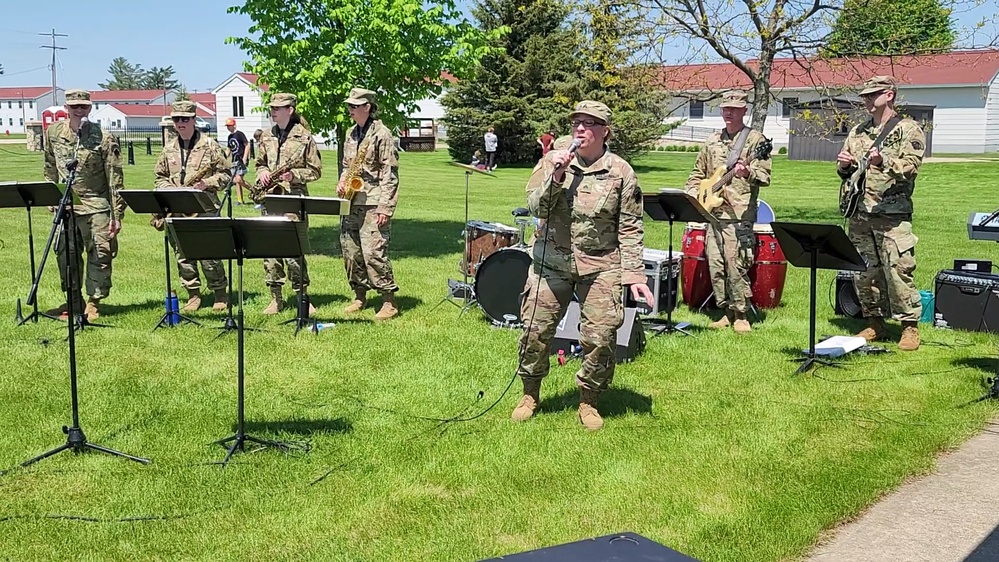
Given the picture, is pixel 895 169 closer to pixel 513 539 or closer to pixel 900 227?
pixel 900 227

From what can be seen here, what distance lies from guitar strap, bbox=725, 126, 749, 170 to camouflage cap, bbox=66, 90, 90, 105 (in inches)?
Result: 256

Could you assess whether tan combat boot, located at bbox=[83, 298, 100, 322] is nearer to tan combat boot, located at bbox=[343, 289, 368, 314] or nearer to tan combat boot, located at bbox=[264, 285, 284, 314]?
tan combat boot, located at bbox=[264, 285, 284, 314]

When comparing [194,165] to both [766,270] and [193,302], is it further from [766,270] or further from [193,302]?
[766,270]

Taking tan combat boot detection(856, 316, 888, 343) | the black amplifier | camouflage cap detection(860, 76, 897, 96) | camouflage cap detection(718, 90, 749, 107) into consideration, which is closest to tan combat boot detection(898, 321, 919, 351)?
tan combat boot detection(856, 316, 888, 343)

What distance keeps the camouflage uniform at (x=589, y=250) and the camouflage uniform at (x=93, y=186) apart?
17.4ft

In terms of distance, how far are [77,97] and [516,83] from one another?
3032 centimetres

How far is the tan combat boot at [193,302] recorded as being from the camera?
1028 centimetres

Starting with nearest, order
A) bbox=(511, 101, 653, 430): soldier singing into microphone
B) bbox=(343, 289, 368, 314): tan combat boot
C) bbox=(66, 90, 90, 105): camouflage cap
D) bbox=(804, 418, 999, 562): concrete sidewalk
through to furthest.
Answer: bbox=(804, 418, 999, 562): concrete sidewalk < bbox=(511, 101, 653, 430): soldier singing into microphone < bbox=(66, 90, 90, 105): camouflage cap < bbox=(343, 289, 368, 314): tan combat boot

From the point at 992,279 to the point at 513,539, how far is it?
271 inches

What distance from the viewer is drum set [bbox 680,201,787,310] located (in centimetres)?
1027

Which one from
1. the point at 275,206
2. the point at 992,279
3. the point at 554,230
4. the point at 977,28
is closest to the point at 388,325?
the point at 275,206

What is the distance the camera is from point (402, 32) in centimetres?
1299

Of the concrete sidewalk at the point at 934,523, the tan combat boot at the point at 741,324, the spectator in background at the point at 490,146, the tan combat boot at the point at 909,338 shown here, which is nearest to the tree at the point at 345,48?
the tan combat boot at the point at 741,324

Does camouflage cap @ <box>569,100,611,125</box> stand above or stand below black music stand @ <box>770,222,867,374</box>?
above
